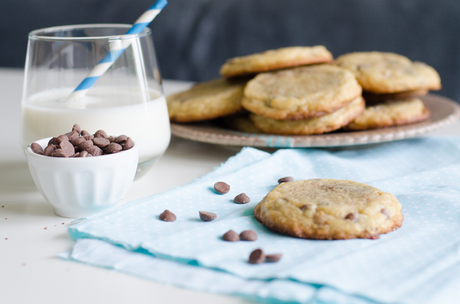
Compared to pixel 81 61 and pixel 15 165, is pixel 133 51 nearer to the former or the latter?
pixel 81 61

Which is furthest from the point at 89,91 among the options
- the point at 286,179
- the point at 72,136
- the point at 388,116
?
the point at 388,116

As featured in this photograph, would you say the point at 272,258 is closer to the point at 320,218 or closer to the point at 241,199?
the point at 320,218

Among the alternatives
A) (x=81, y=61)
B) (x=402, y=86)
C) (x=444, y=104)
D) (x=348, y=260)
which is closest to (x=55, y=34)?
(x=81, y=61)

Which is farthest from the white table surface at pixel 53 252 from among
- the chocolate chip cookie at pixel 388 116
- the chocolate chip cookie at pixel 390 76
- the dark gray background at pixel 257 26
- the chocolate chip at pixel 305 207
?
the dark gray background at pixel 257 26

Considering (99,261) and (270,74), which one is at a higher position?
(270,74)

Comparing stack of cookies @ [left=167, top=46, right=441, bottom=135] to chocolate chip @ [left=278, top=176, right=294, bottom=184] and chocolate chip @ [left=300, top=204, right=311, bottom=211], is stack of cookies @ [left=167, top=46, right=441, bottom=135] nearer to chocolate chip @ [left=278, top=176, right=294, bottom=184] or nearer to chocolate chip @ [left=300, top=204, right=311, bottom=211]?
chocolate chip @ [left=278, top=176, right=294, bottom=184]
